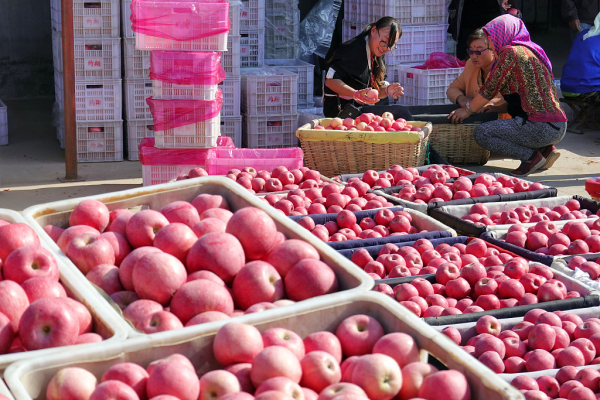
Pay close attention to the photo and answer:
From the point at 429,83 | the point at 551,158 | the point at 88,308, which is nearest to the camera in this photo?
the point at 88,308

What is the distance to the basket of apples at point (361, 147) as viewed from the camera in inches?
193

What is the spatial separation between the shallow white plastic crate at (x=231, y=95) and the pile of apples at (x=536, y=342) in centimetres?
482

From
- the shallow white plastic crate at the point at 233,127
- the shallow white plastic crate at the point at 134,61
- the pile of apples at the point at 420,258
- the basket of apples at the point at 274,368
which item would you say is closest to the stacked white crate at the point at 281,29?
the shallow white plastic crate at the point at 233,127

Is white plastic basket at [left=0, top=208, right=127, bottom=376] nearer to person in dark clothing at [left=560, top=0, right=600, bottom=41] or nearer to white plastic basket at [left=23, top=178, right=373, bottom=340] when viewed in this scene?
white plastic basket at [left=23, top=178, right=373, bottom=340]

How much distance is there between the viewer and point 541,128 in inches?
236

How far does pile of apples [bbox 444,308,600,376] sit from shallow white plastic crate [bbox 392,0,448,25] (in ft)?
18.8

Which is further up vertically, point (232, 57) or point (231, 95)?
point (232, 57)

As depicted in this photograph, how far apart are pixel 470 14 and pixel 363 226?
5.43 m

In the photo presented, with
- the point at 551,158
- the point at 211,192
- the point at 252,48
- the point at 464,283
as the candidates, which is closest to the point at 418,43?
the point at 252,48

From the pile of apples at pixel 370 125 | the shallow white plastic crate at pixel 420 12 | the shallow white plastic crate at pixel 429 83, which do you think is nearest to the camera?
the pile of apples at pixel 370 125

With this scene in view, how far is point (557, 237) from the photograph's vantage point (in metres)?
3.26

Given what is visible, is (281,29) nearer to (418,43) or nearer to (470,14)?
(418,43)

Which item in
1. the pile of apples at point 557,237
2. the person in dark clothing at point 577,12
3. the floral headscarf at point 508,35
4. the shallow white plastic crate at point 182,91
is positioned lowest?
the pile of apples at point 557,237

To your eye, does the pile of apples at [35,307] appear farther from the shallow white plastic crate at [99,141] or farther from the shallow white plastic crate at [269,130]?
the shallow white plastic crate at [269,130]
